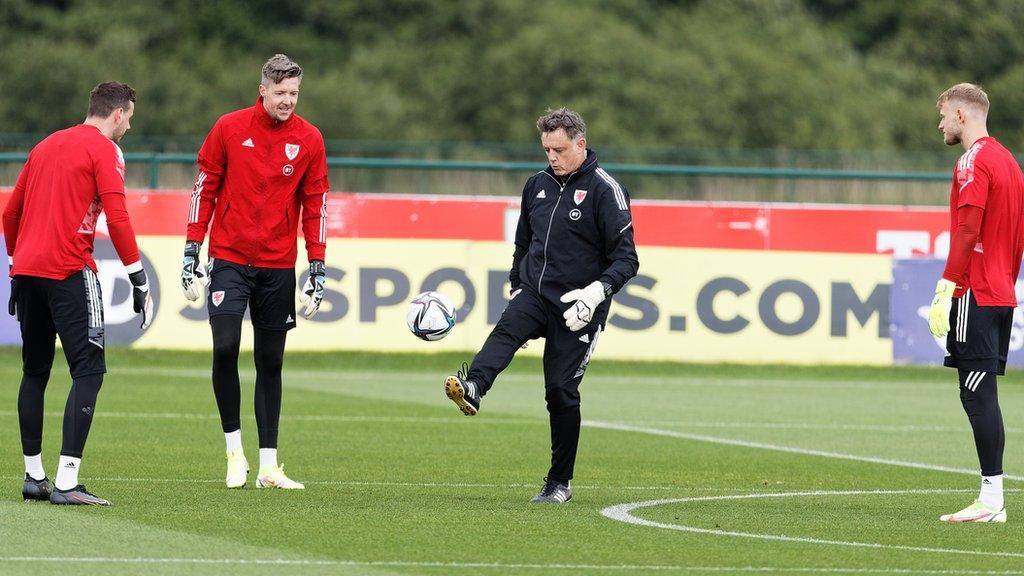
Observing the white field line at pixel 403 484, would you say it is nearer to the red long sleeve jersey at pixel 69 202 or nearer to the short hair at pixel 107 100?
the red long sleeve jersey at pixel 69 202

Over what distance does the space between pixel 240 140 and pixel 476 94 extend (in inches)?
1402

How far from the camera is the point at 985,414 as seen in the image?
9375 millimetres

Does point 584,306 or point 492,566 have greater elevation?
point 584,306

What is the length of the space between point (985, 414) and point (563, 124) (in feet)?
8.44

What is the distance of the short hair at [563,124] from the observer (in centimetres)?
988

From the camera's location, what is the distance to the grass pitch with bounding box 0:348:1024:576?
8031 millimetres

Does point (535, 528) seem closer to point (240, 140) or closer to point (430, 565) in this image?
point (430, 565)

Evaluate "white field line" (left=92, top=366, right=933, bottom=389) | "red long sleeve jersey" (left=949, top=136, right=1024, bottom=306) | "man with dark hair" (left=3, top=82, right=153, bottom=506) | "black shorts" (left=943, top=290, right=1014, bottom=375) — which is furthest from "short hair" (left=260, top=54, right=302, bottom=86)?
"white field line" (left=92, top=366, right=933, bottom=389)

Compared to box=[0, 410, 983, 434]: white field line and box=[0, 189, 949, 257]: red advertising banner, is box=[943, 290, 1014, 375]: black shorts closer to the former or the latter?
box=[0, 410, 983, 434]: white field line

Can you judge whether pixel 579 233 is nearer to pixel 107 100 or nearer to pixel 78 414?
pixel 107 100

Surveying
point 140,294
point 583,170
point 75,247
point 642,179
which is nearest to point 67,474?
point 140,294

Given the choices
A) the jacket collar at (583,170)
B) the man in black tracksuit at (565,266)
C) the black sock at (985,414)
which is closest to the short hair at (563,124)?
the man in black tracksuit at (565,266)

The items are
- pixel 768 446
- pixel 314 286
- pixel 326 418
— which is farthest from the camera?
pixel 326 418

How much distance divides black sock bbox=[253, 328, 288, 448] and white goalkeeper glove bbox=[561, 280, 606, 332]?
1.72 metres
